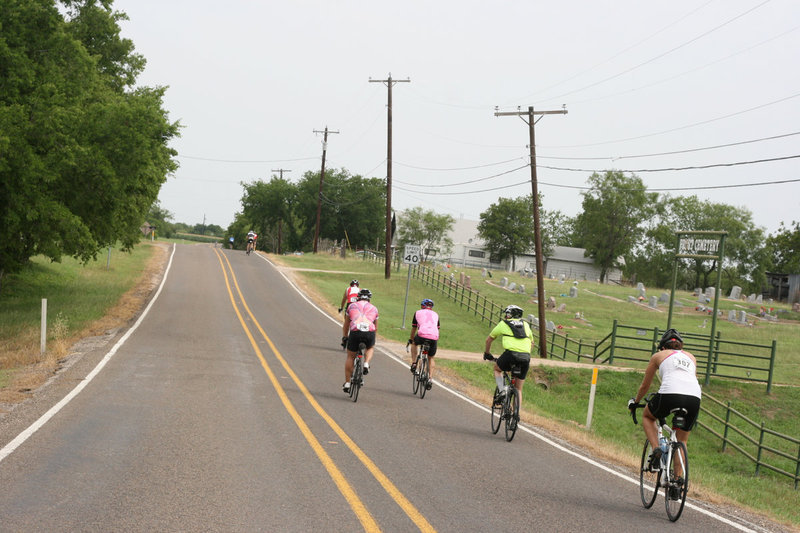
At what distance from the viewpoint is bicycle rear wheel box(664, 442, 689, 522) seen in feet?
22.8

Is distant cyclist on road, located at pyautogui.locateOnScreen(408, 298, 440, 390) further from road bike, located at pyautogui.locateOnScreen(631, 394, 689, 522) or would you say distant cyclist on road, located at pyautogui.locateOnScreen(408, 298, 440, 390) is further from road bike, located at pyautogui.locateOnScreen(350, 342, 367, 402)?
road bike, located at pyautogui.locateOnScreen(631, 394, 689, 522)

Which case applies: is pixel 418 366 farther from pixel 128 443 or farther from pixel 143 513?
pixel 143 513

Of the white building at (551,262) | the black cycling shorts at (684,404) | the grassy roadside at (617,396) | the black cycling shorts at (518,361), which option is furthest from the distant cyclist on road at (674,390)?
the white building at (551,262)

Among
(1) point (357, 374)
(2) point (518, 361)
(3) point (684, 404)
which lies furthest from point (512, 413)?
(3) point (684, 404)

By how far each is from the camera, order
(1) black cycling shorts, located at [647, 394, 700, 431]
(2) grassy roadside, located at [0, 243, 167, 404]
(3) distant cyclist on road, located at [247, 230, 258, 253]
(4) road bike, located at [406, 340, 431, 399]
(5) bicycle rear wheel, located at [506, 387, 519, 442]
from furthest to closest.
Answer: (3) distant cyclist on road, located at [247, 230, 258, 253]
(2) grassy roadside, located at [0, 243, 167, 404]
(4) road bike, located at [406, 340, 431, 399]
(5) bicycle rear wheel, located at [506, 387, 519, 442]
(1) black cycling shorts, located at [647, 394, 700, 431]

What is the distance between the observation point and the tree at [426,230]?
107 meters

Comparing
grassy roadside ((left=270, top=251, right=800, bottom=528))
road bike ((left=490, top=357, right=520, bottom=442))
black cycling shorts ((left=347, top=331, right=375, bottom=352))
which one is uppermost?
black cycling shorts ((left=347, top=331, right=375, bottom=352))

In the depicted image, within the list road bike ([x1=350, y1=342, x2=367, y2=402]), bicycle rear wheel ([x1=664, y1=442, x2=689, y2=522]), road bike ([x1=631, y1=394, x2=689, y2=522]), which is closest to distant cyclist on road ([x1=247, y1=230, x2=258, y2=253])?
road bike ([x1=350, y1=342, x2=367, y2=402])

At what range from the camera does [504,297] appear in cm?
4603

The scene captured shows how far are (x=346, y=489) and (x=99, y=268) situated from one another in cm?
3696

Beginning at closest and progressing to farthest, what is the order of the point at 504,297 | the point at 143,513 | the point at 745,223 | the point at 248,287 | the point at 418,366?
the point at 143,513 < the point at 418,366 < the point at 248,287 < the point at 504,297 < the point at 745,223

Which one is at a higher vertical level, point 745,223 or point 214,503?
point 745,223

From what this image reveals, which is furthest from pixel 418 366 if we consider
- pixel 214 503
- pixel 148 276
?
pixel 148 276

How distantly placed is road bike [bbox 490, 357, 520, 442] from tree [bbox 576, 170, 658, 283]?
8607cm
